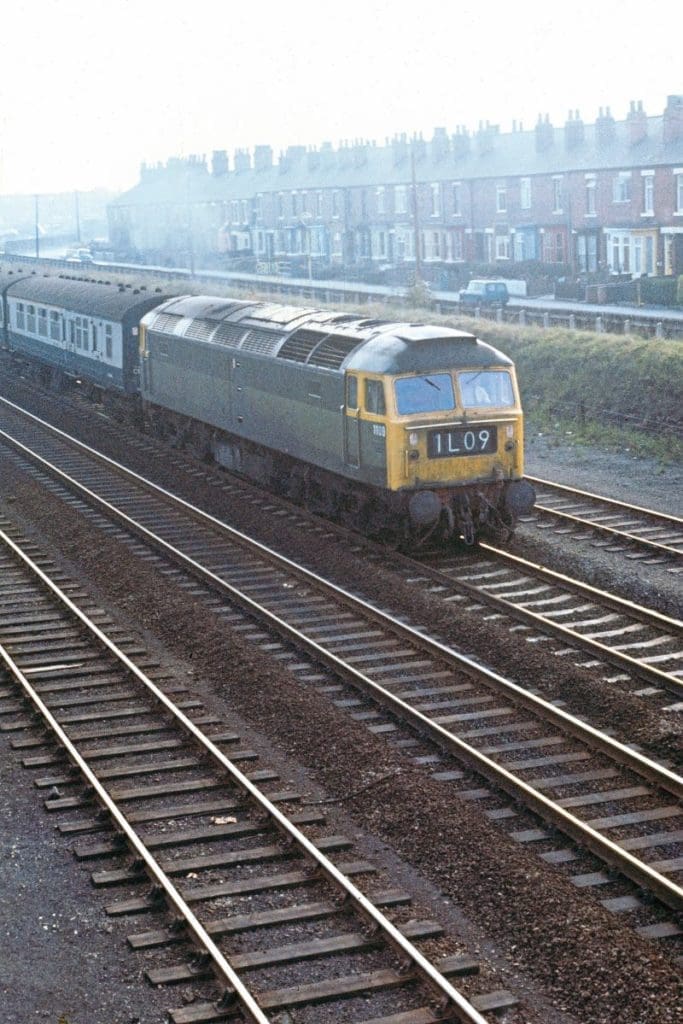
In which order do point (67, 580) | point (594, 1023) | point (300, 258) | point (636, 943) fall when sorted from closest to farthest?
point (594, 1023) < point (636, 943) < point (67, 580) < point (300, 258)

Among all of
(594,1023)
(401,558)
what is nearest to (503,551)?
(401,558)

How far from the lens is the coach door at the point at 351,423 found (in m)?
20.6

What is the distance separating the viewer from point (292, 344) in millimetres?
23109

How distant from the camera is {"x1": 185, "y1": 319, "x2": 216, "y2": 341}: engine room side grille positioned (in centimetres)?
2688

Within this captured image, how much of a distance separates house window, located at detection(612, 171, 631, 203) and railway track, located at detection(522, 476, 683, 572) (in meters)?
40.8

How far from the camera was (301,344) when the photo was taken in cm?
2283

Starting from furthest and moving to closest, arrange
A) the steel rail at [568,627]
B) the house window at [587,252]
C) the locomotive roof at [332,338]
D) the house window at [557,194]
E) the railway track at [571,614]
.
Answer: the house window at [557,194]
the house window at [587,252]
the locomotive roof at [332,338]
the railway track at [571,614]
the steel rail at [568,627]

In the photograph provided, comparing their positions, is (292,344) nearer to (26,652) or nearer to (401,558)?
(401,558)

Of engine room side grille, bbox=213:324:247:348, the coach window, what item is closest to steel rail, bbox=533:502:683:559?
engine room side grille, bbox=213:324:247:348

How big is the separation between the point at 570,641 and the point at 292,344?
29.8 feet

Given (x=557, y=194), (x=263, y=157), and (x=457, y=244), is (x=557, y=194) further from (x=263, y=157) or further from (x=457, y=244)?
A: (x=263, y=157)

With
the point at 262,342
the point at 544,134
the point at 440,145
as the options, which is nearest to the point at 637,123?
the point at 544,134

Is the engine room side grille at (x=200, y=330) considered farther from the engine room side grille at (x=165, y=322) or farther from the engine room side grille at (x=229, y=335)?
the engine room side grille at (x=165, y=322)

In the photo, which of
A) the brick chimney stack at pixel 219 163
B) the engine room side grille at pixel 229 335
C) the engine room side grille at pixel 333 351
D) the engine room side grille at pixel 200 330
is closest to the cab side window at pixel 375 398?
the engine room side grille at pixel 333 351
